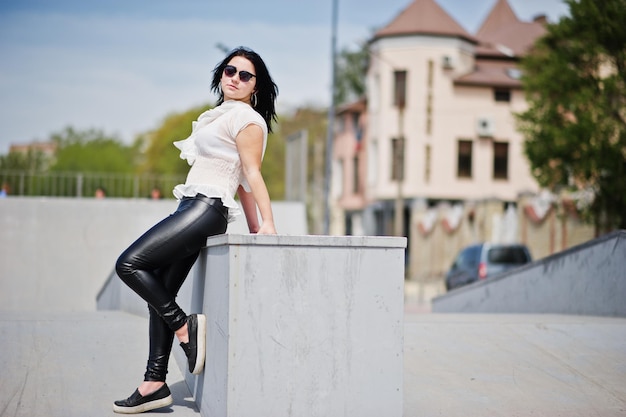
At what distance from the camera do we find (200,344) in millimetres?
5047

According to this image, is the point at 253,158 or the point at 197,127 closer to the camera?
the point at 253,158

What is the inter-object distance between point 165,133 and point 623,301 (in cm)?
7417

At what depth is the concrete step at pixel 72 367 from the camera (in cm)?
529

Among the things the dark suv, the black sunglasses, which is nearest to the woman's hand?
the black sunglasses

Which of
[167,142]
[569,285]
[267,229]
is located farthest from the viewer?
[167,142]

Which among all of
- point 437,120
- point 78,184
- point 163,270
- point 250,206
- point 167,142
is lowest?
point 163,270

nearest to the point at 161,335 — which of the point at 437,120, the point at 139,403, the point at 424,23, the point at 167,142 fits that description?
the point at 139,403

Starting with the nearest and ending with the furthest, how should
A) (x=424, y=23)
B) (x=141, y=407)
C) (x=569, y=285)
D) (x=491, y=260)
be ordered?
1. (x=141, y=407)
2. (x=569, y=285)
3. (x=491, y=260)
4. (x=424, y=23)

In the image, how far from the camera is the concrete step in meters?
5.29

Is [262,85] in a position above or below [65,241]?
above

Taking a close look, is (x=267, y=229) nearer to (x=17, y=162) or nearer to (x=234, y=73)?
(x=234, y=73)

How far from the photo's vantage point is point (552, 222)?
31.0 m

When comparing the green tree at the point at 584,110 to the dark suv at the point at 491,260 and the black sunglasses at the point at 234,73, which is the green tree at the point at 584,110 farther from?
the black sunglasses at the point at 234,73

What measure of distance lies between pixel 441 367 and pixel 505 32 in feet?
171
